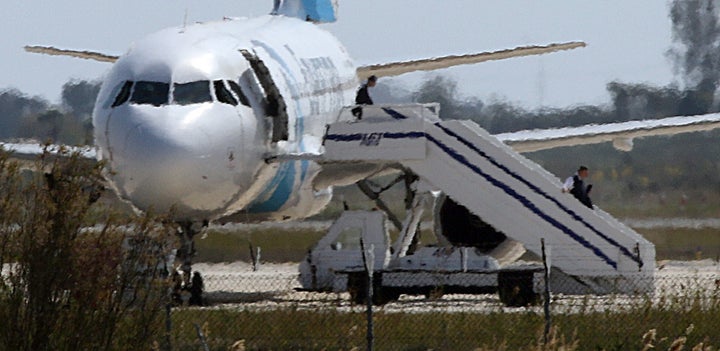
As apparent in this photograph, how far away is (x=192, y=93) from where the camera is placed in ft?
78.2

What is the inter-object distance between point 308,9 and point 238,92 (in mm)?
8996

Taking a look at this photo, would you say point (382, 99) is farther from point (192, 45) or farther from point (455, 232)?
point (192, 45)

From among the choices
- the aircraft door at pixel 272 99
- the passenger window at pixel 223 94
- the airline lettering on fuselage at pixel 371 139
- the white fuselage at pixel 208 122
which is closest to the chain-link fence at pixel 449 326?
the white fuselage at pixel 208 122

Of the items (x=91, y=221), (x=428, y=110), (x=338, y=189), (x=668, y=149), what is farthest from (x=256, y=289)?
(x=91, y=221)

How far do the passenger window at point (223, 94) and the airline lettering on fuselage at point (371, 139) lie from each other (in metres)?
1.80

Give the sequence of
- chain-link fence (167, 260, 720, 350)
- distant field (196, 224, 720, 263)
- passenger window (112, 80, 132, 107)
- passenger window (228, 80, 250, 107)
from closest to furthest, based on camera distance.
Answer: chain-link fence (167, 260, 720, 350)
passenger window (112, 80, 132, 107)
passenger window (228, 80, 250, 107)
distant field (196, 224, 720, 263)

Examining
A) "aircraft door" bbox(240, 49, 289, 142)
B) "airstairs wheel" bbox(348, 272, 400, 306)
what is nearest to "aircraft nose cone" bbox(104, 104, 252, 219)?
"aircraft door" bbox(240, 49, 289, 142)

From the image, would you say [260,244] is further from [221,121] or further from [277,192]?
[221,121]

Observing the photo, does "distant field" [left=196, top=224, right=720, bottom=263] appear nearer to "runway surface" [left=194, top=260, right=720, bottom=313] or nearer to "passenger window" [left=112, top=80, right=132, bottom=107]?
"runway surface" [left=194, top=260, right=720, bottom=313]

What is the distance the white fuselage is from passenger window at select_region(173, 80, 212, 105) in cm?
1

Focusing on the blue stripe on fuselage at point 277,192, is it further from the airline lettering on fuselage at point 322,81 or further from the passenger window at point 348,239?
the airline lettering on fuselage at point 322,81

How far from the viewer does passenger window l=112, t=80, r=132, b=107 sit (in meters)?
23.8

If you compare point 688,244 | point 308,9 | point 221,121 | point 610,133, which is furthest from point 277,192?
point 688,244

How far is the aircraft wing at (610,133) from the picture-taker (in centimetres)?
3025
